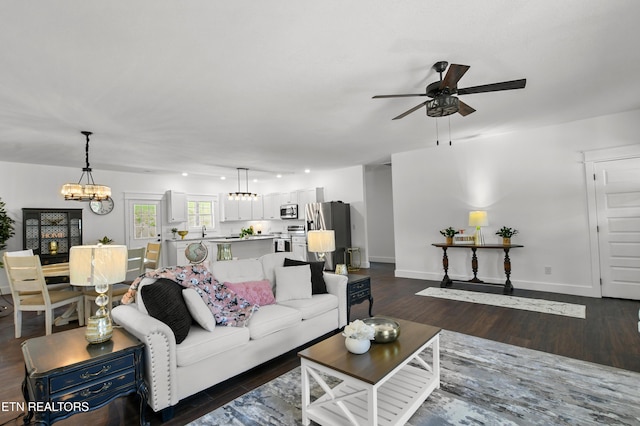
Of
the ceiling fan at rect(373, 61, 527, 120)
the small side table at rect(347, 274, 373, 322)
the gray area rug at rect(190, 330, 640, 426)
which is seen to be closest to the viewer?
the gray area rug at rect(190, 330, 640, 426)

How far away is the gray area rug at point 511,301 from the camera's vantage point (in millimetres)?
4027

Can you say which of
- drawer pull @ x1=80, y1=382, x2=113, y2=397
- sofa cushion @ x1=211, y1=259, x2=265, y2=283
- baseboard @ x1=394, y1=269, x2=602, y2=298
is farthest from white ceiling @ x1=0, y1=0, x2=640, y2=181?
baseboard @ x1=394, y1=269, x2=602, y2=298

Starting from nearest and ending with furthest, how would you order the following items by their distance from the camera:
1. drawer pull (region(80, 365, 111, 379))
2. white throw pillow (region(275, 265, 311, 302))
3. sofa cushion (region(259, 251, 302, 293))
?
1. drawer pull (region(80, 365, 111, 379))
2. white throw pillow (region(275, 265, 311, 302))
3. sofa cushion (region(259, 251, 302, 293))

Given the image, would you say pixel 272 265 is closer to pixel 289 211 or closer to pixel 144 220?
pixel 289 211

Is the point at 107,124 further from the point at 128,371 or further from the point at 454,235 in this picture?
the point at 454,235

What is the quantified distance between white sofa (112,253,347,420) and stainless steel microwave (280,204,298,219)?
17.2ft

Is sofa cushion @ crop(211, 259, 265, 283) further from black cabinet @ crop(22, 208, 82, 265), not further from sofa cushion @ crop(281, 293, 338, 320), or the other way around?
black cabinet @ crop(22, 208, 82, 265)

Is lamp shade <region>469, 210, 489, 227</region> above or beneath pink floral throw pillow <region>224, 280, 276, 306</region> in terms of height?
above

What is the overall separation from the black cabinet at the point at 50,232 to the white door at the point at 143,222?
1.12 m

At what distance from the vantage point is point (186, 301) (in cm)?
242

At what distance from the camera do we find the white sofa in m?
2.02

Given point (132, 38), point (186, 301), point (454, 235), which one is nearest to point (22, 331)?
point (186, 301)

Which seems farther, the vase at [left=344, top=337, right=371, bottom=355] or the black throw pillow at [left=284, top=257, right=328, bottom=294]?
the black throw pillow at [left=284, top=257, right=328, bottom=294]

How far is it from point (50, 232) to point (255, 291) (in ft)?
19.0
